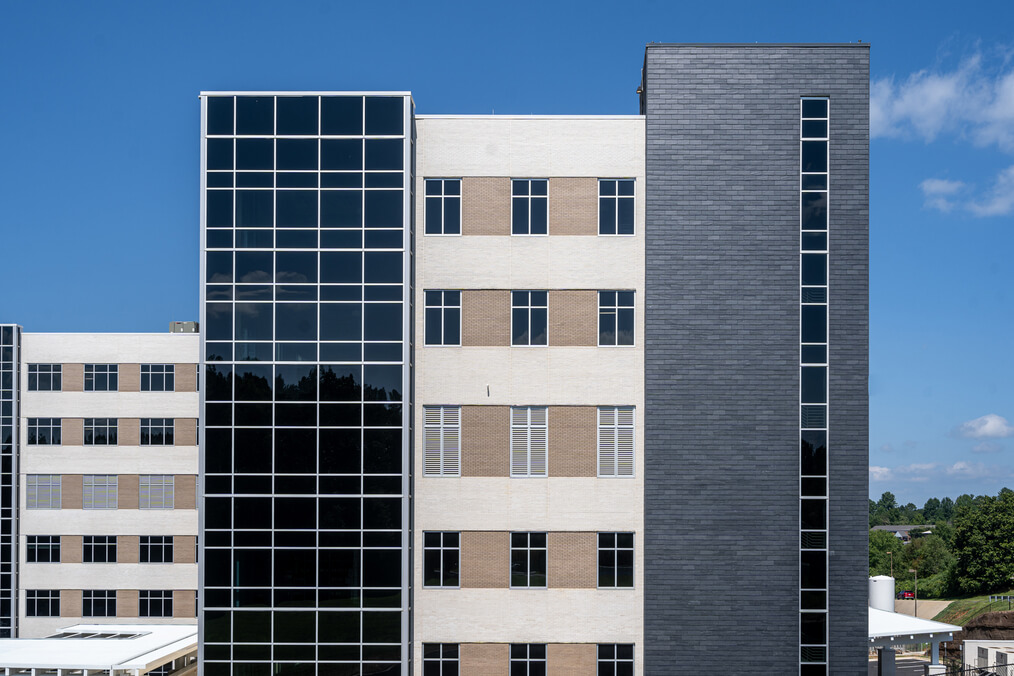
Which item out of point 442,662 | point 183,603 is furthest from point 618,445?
point 183,603

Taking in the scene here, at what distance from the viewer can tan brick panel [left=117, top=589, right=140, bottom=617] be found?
137ft

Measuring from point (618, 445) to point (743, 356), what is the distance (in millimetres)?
5019

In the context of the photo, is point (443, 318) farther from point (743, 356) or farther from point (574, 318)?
point (743, 356)

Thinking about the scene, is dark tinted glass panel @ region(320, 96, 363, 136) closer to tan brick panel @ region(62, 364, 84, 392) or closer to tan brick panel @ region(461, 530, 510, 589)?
tan brick panel @ region(461, 530, 510, 589)

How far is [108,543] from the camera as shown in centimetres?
4175

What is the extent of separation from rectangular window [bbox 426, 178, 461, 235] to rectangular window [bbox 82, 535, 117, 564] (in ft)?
97.5

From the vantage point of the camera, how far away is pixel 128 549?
4169 cm

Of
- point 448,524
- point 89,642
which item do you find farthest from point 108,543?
point 448,524

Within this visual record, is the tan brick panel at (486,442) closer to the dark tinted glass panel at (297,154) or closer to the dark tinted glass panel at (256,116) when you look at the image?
the dark tinted glass panel at (297,154)

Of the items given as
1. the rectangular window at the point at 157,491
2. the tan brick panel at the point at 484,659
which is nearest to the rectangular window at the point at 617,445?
the tan brick panel at the point at 484,659

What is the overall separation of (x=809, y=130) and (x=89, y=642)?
3736cm

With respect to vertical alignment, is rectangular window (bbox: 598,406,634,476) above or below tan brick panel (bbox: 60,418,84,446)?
above

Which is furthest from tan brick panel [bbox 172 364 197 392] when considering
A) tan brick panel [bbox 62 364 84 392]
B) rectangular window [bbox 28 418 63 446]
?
rectangular window [bbox 28 418 63 446]

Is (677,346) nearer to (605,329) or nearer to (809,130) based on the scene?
(605,329)
